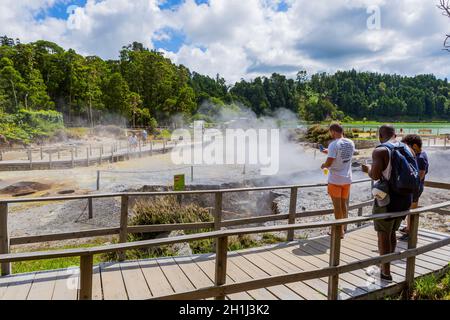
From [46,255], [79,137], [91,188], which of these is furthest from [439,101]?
[46,255]

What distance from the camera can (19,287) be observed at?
307 centimetres

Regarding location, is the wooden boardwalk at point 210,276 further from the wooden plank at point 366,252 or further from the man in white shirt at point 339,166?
the man in white shirt at point 339,166

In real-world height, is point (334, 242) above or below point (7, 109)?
below

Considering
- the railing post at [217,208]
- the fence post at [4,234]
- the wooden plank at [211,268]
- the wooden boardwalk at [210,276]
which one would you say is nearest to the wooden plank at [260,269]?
the wooden boardwalk at [210,276]

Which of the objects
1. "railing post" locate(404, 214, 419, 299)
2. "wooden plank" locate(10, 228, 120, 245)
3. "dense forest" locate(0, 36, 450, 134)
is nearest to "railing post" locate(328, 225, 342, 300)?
"railing post" locate(404, 214, 419, 299)

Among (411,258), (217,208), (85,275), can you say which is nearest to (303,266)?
(411,258)

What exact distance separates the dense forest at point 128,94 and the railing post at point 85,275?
32.9 meters

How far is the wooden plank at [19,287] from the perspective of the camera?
9.54ft

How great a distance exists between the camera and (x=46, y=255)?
6.53 feet

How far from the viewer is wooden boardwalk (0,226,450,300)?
304 cm

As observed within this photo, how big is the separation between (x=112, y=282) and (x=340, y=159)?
280 centimetres

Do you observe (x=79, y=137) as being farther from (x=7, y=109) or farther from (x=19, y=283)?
(x=19, y=283)

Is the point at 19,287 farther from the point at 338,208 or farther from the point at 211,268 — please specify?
the point at 338,208

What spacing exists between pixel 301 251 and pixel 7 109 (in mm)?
37286
